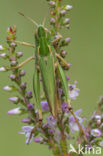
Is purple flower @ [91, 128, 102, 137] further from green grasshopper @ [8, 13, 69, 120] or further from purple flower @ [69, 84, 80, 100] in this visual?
purple flower @ [69, 84, 80, 100]

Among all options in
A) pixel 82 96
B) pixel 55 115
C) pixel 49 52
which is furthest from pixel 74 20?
pixel 55 115

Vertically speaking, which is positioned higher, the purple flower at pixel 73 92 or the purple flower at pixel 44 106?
the purple flower at pixel 73 92

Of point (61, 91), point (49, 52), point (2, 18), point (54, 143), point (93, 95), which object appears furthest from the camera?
point (2, 18)

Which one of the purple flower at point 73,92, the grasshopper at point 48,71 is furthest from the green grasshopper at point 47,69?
the purple flower at point 73,92

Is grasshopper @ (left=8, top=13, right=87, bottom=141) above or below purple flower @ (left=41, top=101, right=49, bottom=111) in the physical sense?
above

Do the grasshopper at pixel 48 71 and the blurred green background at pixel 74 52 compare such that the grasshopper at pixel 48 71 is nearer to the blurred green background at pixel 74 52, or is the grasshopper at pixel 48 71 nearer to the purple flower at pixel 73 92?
the purple flower at pixel 73 92

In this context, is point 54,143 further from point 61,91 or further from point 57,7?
point 57,7

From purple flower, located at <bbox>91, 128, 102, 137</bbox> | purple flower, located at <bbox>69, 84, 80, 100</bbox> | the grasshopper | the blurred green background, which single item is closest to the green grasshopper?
the grasshopper

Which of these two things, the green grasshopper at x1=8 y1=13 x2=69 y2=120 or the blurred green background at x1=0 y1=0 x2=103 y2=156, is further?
the blurred green background at x1=0 y1=0 x2=103 y2=156

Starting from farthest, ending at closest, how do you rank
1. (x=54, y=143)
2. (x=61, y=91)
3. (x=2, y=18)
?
(x=2, y=18)
(x=61, y=91)
(x=54, y=143)
